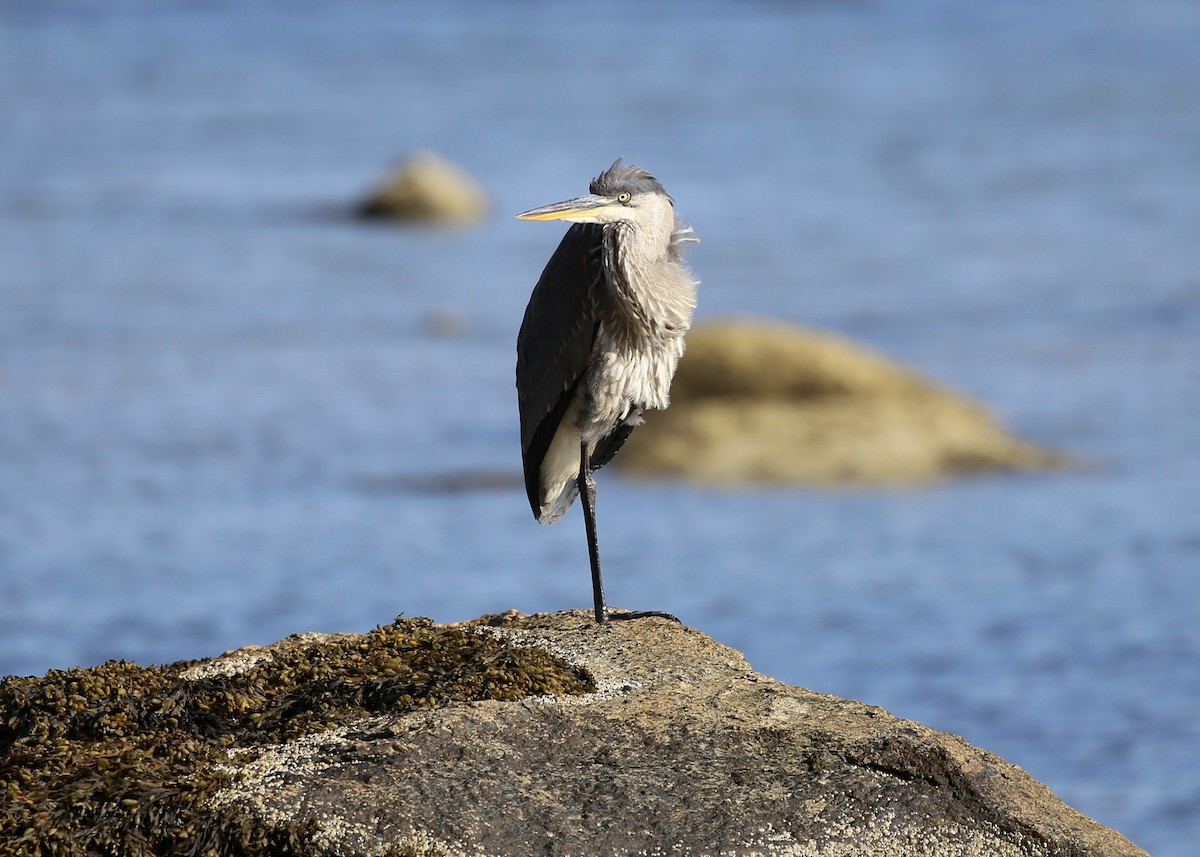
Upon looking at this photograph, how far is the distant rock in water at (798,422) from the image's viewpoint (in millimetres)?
18062

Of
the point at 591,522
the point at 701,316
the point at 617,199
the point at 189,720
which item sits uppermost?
the point at 701,316

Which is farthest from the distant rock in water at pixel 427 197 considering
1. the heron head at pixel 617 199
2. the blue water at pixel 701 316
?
the heron head at pixel 617 199

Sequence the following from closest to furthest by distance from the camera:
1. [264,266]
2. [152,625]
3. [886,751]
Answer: [886,751] < [152,625] < [264,266]

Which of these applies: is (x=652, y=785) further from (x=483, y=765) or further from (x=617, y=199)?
(x=617, y=199)

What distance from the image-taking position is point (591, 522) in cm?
744

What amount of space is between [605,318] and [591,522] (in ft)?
2.76

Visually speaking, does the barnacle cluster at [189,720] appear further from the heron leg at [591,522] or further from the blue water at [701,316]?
the blue water at [701,316]

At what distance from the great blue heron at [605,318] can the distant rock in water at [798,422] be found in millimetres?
10494

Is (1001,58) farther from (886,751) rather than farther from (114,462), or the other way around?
→ (886,751)

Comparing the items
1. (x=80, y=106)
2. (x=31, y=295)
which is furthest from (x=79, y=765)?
(x=80, y=106)

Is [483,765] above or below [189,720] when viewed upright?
below

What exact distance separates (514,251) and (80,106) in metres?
20.2

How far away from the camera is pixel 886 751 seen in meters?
5.60

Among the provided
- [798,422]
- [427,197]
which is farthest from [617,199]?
[427,197]
